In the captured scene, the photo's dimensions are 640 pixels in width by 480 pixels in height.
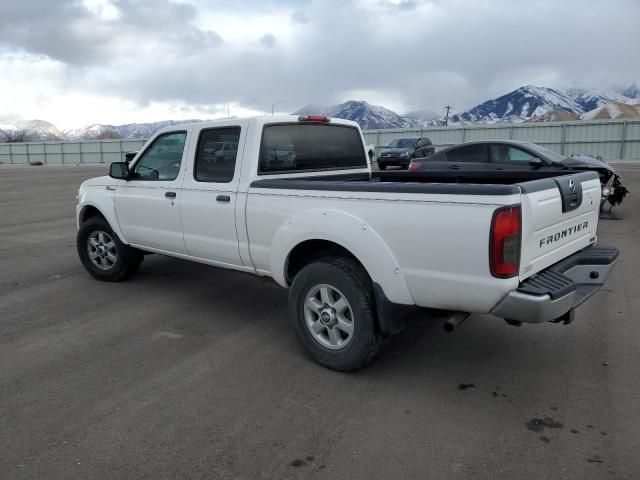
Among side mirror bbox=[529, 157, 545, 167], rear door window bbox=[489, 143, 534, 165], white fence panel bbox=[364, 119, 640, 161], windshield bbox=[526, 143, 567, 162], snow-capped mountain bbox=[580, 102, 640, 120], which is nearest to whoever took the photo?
side mirror bbox=[529, 157, 545, 167]

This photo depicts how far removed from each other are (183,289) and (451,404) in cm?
356

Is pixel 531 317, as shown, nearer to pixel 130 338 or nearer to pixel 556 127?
pixel 130 338

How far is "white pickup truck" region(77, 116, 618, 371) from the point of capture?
3074 millimetres

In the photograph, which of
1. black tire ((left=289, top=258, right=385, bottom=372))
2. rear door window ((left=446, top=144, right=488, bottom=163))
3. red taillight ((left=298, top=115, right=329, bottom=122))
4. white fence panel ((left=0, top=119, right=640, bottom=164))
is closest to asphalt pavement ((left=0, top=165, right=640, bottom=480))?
black tire ((left=289, top=258, right=385, bottom=372))

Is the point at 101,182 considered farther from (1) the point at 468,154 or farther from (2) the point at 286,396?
(1) the point at 468,154

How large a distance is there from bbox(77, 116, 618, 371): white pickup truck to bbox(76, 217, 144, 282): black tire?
0.25 metres

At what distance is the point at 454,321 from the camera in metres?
3.36

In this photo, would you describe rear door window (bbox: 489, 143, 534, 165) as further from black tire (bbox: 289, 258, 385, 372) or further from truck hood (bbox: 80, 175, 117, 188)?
black tire (bbox: 289, 258, 385, 372)

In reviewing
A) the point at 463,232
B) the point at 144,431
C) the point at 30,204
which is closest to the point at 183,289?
the point at 144,431

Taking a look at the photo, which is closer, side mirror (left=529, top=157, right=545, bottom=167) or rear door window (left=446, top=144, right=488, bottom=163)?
side mirror (left=529, top=157, right=545, bottom=167)

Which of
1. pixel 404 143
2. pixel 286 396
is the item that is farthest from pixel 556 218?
pixel 404 143

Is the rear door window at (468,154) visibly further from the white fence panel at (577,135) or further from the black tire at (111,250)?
the white fence panel at (577,135)

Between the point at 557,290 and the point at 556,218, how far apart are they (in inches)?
22.1

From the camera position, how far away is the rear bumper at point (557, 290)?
9.94ft
